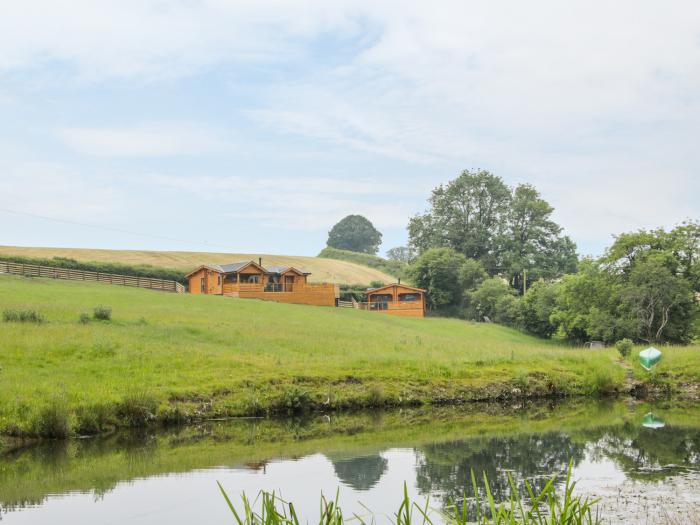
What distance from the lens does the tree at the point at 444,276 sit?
92.1 meters

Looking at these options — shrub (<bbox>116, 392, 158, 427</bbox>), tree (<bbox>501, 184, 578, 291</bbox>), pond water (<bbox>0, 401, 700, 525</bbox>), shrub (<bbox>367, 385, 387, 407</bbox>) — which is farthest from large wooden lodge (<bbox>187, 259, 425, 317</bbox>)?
shrub (<bbox>116, 392, 158, 427</bbox>)

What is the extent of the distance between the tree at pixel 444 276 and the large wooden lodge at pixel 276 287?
3764mm

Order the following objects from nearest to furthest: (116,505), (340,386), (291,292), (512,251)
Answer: (116,505)
(340,386)
(291,292)
(512,251)

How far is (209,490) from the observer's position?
19.1 metres

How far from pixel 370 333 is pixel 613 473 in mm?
35579

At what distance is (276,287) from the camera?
83438 millimetres

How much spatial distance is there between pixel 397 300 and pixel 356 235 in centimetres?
9244

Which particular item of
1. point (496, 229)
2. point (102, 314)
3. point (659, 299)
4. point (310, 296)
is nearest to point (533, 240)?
point (496, 229)

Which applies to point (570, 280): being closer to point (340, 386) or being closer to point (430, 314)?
point (430, 314)

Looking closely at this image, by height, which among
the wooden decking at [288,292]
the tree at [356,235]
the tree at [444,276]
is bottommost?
the wooden decking at [288,292]

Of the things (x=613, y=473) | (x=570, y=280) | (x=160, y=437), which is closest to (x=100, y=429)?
(x=160, y=437)

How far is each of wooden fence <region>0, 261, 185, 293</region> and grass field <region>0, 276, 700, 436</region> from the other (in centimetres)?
1923

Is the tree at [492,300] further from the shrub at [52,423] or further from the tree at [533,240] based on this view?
the shrub at [52,423]

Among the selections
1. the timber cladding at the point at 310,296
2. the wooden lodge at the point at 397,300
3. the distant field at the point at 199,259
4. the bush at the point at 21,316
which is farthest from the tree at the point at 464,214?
the bush at the point at 21,316
